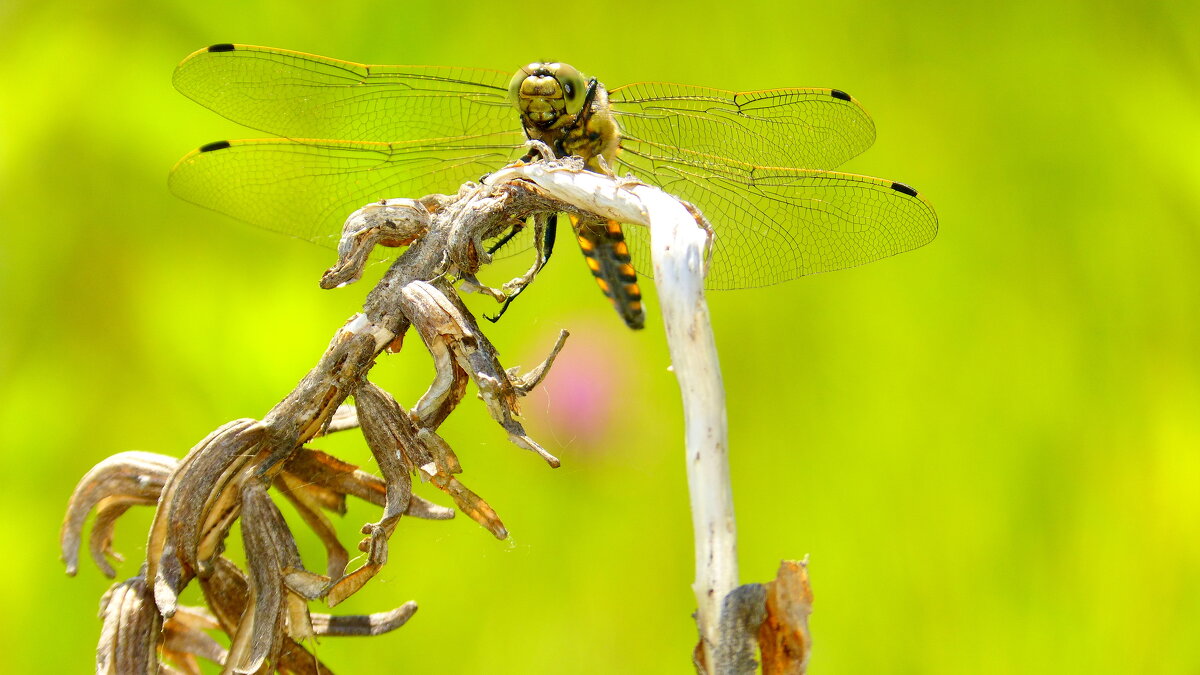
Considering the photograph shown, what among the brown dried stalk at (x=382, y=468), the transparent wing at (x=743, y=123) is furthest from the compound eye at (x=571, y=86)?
the brown dried stalk at (x=382, y=468)

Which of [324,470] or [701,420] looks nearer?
[701,420]

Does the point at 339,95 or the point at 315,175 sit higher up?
the point at 339,95

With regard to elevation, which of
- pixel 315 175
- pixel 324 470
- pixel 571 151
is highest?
pixel 571 151

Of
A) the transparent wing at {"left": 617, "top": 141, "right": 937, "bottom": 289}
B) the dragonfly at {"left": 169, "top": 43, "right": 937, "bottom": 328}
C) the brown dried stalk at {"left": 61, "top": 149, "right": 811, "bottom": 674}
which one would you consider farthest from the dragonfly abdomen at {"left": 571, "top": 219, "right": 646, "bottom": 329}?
the brown dried stalk at {"left": 61, "top": 149, "right": 811, "bottom": 674}

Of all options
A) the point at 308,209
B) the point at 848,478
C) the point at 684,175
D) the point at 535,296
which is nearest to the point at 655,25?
the point at 684,175

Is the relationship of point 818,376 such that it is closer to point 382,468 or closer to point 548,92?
point 548,92

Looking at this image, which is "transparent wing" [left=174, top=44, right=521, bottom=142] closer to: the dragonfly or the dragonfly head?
the dragonfly

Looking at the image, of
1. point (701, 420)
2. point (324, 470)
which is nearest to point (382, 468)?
point (324, 470)
